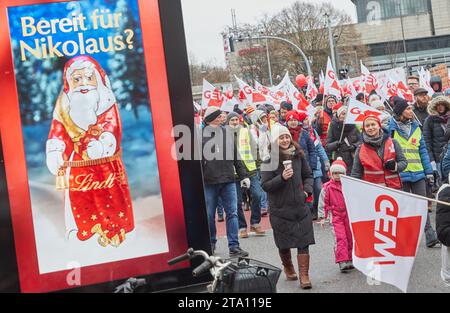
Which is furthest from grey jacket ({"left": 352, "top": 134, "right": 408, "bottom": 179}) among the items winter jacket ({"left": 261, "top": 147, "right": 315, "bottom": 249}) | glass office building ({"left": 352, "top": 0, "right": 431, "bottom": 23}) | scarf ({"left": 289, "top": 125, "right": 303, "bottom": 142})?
glass office building ({"left": 352, "top": 0, "right": 431, "bottom": 23})

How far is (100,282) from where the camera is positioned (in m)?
4.80

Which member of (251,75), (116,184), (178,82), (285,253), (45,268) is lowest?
(285,253)

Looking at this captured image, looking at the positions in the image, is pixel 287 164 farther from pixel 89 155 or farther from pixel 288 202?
pixel 89 155

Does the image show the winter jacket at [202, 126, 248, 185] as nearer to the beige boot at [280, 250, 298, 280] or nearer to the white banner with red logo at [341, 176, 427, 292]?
the beige boot at [280, 250, 298, 280]

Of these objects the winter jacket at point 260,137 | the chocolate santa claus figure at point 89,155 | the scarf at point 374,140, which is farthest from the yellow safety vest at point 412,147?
the chocolate santa claus figure at point 89,155

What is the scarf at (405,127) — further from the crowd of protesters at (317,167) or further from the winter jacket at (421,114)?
the winter jacket at (421,114)

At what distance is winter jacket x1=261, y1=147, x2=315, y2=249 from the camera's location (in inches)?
254

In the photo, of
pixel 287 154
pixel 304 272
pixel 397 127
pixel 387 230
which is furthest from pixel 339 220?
pixel 387 230

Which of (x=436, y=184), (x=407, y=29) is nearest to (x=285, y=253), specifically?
(x=436, y=184)

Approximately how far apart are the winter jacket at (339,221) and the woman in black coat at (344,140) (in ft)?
9.20

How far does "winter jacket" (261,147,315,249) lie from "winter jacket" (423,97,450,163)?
10.6ft

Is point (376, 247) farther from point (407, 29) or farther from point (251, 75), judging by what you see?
point (407, 29)

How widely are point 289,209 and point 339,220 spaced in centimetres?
89
